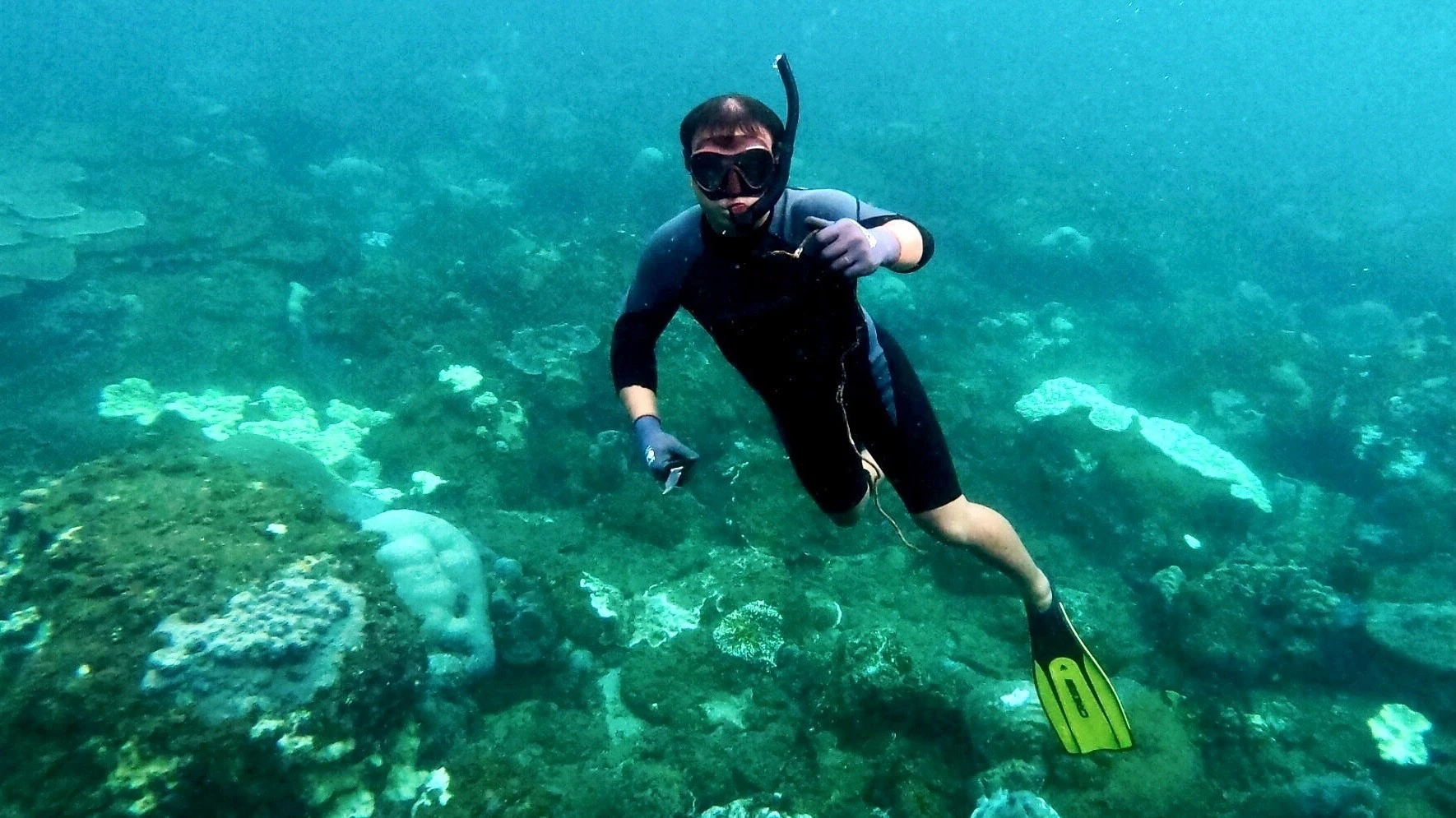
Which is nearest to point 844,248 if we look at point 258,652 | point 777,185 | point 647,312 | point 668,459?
point 777,185

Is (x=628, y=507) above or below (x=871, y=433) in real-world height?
below

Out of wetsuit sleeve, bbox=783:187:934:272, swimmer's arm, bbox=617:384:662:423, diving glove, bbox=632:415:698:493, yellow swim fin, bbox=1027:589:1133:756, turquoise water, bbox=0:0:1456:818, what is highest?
wetsuit sleeve, bbox=783:187:934:272

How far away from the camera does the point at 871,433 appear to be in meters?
3.24

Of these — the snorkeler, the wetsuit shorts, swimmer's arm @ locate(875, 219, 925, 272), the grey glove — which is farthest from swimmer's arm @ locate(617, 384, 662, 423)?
swimmer's arm @ locate(875, 219, 925, 272)

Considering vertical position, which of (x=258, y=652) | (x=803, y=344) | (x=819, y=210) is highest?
(x=819, y=210)

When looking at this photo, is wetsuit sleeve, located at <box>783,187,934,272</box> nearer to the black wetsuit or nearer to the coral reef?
the black wetsuit

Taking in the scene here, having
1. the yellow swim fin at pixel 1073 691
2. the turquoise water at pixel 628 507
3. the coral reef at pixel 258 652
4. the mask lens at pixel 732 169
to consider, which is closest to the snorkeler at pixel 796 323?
the mask lens at pixel 732 169

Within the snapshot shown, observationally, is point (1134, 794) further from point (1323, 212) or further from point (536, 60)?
point (536, 60)

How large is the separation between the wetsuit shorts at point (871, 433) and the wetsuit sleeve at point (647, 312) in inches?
25.5

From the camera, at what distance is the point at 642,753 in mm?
5109

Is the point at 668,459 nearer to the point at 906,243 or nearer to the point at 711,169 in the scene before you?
the point at 711,169

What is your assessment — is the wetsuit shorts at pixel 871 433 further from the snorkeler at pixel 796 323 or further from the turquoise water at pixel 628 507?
the turquoise water at pixel 628 507

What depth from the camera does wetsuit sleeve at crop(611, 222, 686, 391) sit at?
3.04 meters

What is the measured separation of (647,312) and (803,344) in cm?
83
